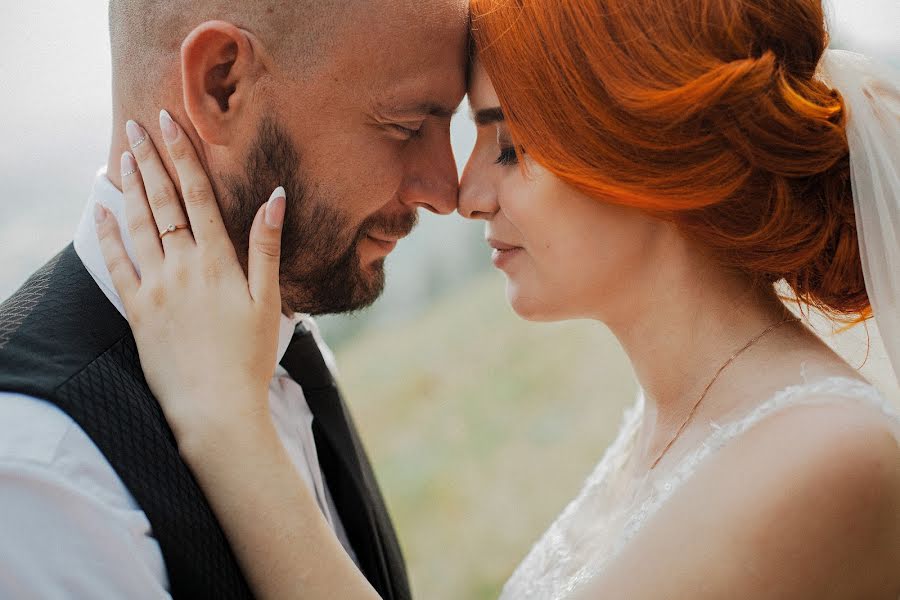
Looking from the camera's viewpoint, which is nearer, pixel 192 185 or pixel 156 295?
pixel 156 295

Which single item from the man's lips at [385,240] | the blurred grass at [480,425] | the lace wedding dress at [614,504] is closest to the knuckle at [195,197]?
the man's lips at [385,240]

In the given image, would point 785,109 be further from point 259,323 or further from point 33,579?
point 33,579

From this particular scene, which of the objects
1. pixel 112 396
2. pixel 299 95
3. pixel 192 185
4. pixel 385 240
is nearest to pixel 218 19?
pixel 299 95

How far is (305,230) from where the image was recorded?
194 cm

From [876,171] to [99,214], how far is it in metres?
1.69

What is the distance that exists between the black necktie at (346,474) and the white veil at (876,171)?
1.32 metres

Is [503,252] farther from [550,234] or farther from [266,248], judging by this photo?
[266,248]

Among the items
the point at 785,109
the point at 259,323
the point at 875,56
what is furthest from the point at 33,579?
the point at 875,56

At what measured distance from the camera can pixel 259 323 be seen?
5.63 ft

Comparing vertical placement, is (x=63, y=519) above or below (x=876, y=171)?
above

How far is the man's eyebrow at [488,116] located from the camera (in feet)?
6.42

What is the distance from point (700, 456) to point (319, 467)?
97 centimetres

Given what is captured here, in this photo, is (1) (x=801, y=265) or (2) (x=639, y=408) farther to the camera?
(2) (x=639, y=408)

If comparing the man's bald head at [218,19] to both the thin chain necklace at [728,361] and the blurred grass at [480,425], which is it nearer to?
the thin chain necklace at [728,361]
